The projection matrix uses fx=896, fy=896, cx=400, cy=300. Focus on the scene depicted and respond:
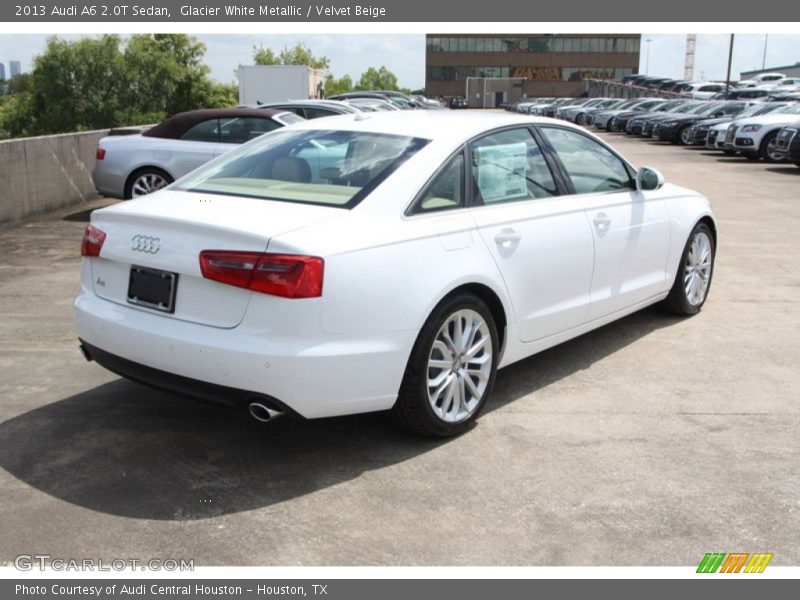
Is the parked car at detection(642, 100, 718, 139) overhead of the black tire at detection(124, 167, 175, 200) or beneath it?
overhead

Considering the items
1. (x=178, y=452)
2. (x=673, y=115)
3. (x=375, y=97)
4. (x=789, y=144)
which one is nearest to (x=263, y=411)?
(x=178, y=452)

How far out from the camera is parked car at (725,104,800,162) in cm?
2219

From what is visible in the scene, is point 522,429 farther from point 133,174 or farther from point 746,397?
point 133,174

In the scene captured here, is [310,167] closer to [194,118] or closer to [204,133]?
[204,133]

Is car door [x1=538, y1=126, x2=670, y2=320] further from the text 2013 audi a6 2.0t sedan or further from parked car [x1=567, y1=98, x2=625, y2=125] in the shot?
parked car [x1=567, y1=98, x2=625, y2=125]

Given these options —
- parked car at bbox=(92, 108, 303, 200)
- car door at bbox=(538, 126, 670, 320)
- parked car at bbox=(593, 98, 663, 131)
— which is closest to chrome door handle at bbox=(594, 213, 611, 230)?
car door at bbox=(538, 126, 670, 320)

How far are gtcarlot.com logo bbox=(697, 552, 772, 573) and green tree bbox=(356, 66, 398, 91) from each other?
159251mm

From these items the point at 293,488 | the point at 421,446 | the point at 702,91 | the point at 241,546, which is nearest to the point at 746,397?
the point at 421,446

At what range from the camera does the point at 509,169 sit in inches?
201

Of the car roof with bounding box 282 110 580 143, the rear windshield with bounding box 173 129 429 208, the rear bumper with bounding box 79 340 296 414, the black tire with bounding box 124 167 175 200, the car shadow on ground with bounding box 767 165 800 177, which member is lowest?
the car shadow on ground with bounding box 767 165 800 177

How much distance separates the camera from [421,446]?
4.51 meters

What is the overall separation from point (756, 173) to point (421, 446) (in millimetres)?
17155
